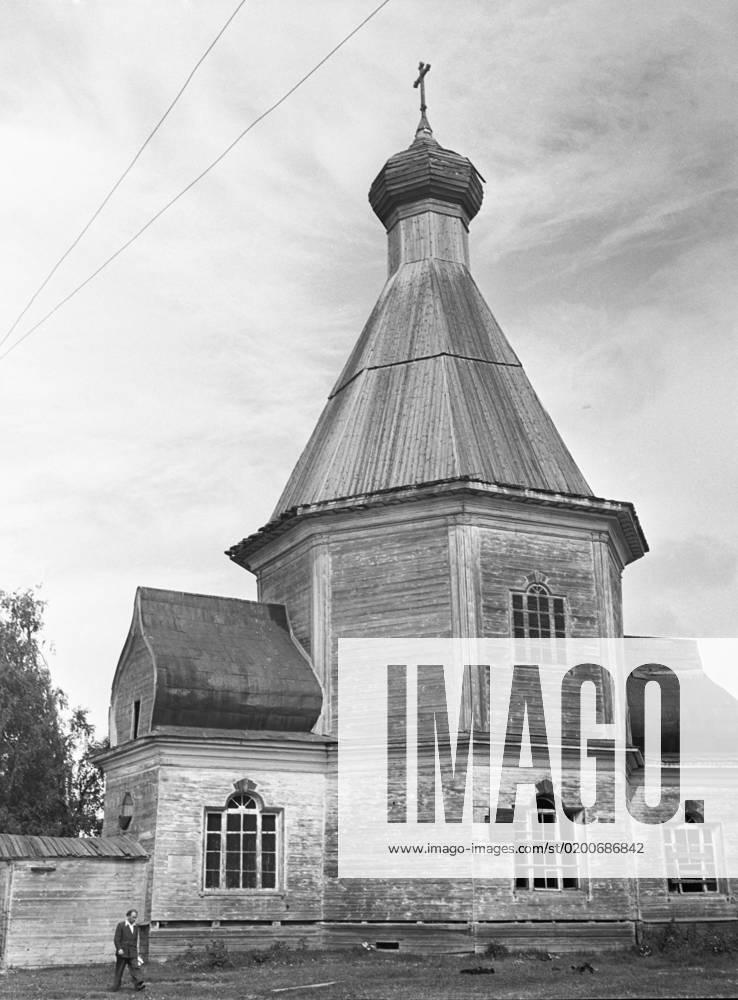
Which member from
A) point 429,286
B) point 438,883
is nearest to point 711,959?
point 438,883

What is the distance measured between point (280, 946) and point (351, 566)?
6.86 m

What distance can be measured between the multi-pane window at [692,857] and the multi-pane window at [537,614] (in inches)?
171

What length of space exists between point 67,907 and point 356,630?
687 cm

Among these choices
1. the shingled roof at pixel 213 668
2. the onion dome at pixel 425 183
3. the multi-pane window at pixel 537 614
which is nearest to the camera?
the shingled roof at pixel 213 668

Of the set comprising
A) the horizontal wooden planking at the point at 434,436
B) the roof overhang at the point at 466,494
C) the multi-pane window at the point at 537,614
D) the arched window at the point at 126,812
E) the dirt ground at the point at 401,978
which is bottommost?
the dirt ground at the point at 401,978

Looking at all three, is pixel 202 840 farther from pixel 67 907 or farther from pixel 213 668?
pixel 213 668

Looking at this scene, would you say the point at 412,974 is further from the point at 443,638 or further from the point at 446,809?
the point at 443,638

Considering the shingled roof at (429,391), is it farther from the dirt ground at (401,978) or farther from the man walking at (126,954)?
the man walking at (126,954)

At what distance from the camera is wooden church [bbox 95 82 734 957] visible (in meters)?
18.8

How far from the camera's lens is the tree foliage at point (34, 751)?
31.4 meters

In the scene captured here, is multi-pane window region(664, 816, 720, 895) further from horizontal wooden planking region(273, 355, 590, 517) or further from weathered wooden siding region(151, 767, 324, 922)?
horizontal wooden planking region(273, 355, 590, 517)

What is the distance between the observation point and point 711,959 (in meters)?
17.4

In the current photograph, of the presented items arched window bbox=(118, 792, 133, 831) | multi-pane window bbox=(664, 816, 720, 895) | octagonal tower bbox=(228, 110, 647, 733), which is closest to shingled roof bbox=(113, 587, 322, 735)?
octagonal tower bbox=(228, 110, 647, 733)

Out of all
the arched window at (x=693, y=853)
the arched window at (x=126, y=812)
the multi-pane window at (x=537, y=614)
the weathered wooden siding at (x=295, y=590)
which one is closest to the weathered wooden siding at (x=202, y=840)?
the arched window at (x=126, y=812)
